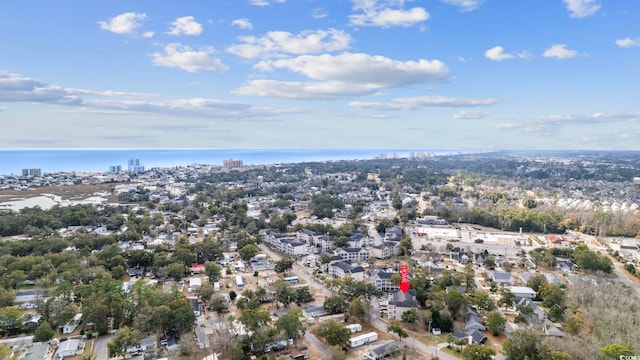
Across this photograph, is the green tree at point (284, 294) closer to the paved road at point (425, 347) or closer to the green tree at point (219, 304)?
the green tree at point (219, 304)

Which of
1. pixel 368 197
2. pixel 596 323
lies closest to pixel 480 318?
pixel 596 323

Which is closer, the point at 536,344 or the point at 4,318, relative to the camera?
the point at 536,344

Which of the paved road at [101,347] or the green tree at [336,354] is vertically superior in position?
the green tree at [336,354]

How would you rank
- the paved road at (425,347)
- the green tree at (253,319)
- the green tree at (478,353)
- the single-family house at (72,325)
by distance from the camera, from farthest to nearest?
the single-family house at (72,325) < the green tree at (253,319) < the paved road at (425,347) < the green tree at (478,353)

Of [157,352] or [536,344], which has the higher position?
[536,344]

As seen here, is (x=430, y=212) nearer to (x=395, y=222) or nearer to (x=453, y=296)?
(x=395, y=222)

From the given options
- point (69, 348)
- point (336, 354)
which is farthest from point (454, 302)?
point (69, 348)

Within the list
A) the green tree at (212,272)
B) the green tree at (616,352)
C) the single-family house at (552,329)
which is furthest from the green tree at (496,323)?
the green tree at (212,272)

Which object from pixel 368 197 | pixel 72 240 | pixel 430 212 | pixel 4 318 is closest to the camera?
pixel 4 318
